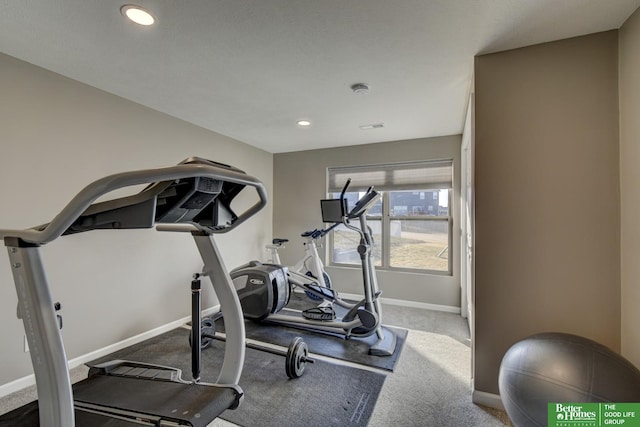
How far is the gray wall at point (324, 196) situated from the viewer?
3.83 m

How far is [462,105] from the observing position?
283 cm

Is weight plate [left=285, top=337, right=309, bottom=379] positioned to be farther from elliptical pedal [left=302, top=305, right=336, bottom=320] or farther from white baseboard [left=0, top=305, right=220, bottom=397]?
white baseboard [left=0, top=305, right=220, bottom=397]

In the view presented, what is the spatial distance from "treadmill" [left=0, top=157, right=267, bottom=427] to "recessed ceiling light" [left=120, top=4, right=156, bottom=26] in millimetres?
1076

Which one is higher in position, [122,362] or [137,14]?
[137,14]

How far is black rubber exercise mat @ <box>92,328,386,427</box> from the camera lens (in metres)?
1.82

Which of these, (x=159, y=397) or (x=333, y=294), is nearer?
(x=159, y=397)

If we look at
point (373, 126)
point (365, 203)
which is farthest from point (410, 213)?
point (365, 203)

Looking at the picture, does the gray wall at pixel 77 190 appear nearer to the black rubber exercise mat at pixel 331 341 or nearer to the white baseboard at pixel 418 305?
the black rubber exercise mat at pixel 331 341

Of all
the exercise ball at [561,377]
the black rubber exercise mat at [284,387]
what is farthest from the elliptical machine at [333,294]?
the exercise ball at [561,377]

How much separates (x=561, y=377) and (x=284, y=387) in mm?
1666

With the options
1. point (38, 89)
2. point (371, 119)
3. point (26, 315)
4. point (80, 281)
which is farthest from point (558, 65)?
point (80, 281)

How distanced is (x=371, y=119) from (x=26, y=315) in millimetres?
3064

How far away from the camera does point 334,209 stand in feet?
9.71

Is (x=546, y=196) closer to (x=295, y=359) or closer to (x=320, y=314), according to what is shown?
(x=295, y=359)
